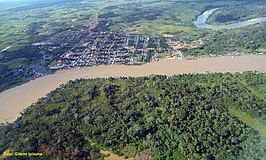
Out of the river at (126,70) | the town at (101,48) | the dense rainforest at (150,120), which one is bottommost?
the town at (101,48)

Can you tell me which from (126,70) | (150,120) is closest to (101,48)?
(126,70)

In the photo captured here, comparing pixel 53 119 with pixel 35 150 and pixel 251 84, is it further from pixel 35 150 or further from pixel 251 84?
pixel 251 84

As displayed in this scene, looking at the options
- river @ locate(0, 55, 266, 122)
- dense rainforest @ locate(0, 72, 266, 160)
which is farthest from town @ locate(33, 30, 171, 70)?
dense rainforest @ locate(0, 72, 266, 160)

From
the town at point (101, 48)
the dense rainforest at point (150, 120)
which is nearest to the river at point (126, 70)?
the town at point (101, 48)

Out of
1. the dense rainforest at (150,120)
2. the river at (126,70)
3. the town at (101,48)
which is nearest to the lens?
the dense rainforest at (150,120)

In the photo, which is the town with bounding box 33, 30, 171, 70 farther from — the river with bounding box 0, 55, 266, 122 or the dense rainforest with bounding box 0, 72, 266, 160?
the dense rainforest with bounding box 0, 72, 266, 160

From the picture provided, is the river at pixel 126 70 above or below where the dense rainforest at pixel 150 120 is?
below

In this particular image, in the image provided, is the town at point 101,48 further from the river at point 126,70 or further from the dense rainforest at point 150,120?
the dense rainforest at point 150,120
